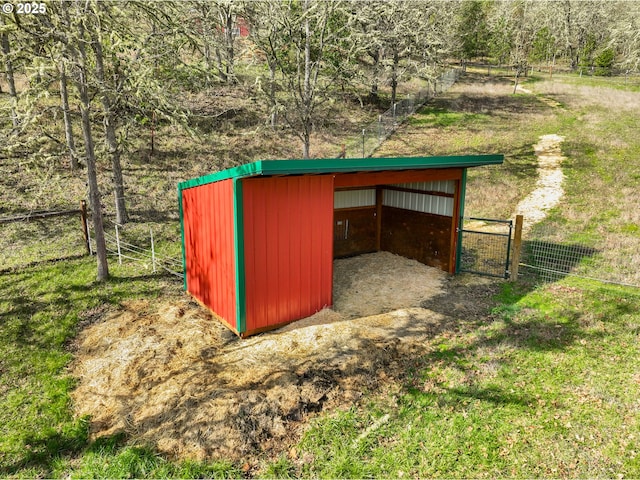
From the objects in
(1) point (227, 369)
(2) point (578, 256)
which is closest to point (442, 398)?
(1) point (227, 369)

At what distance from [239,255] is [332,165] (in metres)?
2.25

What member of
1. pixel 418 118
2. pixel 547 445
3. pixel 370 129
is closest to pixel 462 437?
pixel 547 445

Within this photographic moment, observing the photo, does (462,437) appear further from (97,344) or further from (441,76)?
(441,76)

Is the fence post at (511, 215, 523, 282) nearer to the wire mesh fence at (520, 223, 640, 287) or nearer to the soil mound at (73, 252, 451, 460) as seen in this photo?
the wire mesh fence at (520, 223, 640, 287)

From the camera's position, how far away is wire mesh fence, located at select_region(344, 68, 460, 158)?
21.8m

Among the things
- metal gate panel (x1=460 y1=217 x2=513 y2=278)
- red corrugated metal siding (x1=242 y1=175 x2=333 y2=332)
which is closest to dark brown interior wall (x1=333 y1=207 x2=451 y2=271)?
metal gate panel (x1=460 y1=217 x2=513 y2=278)

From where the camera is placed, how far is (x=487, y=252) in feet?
39.7

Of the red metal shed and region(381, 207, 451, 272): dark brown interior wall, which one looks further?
region(381, 207, 451, 272): dark brown interior wall

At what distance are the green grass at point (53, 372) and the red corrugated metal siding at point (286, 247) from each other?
301 centimetres

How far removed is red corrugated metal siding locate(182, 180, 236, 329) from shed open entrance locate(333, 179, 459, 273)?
4.57m

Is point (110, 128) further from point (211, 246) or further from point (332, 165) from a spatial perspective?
point (332, 165)

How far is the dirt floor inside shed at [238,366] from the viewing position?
15.9 ft

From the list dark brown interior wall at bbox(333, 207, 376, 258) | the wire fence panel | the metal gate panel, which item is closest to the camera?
the metal gate panel

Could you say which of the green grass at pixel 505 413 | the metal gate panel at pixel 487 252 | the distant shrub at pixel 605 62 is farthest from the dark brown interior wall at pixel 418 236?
the distant shrub at pixel 605 62
